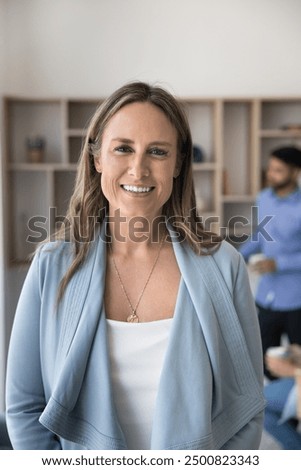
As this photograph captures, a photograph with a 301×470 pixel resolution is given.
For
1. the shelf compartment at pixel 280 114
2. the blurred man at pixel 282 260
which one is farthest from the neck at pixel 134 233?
the shelf compartment at pixel 280 114

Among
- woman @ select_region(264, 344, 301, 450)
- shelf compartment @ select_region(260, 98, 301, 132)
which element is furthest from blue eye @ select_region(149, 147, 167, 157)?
shelf compartment @ select_region(260, 98, 301, 132)

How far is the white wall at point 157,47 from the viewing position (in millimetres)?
2637

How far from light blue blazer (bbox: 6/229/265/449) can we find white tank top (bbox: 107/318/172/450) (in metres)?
0.02

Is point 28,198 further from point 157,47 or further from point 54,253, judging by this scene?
Answer: point 54,253

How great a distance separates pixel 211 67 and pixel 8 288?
1.24 meters

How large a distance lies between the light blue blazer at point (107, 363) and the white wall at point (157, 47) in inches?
86.0

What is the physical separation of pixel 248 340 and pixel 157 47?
2329mm

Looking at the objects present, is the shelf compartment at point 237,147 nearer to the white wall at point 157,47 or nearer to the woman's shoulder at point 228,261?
the white wall at point 157,47

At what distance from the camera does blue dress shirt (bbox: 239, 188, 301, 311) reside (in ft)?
5.84

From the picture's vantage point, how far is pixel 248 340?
1.75 ft

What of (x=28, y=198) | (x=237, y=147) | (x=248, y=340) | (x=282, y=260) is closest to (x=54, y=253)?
(x=248, y=340)
